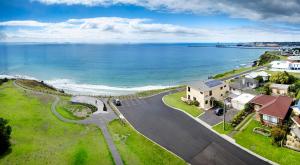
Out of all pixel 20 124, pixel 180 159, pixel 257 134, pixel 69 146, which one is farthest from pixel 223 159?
pixel 20 124

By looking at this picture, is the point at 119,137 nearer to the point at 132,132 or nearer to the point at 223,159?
the point at 132,132

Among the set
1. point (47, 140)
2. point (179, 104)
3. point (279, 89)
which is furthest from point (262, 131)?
point (47, 140)

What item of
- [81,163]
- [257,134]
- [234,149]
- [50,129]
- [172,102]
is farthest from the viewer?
[172,102]

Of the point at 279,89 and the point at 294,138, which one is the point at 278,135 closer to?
the point at 294,138

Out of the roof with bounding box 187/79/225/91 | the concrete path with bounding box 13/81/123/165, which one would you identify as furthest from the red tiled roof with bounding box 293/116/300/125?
the concrete path with bounding box 13/81/123/165

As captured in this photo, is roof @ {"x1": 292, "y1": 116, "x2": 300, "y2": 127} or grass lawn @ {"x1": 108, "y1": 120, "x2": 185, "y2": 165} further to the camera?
roof @ {"x1": 292, "y1": 116, "x2": 300, "y2": 127}

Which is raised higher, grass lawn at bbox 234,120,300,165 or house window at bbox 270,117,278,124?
house window at bbox 270,117,278,124

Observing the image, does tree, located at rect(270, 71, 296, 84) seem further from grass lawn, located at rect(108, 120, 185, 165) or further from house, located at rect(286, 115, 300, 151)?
grass lawn, located at rect(108, 120, 185, 165)

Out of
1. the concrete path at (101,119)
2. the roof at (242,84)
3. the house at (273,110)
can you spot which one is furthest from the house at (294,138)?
the roof at (242,84)
